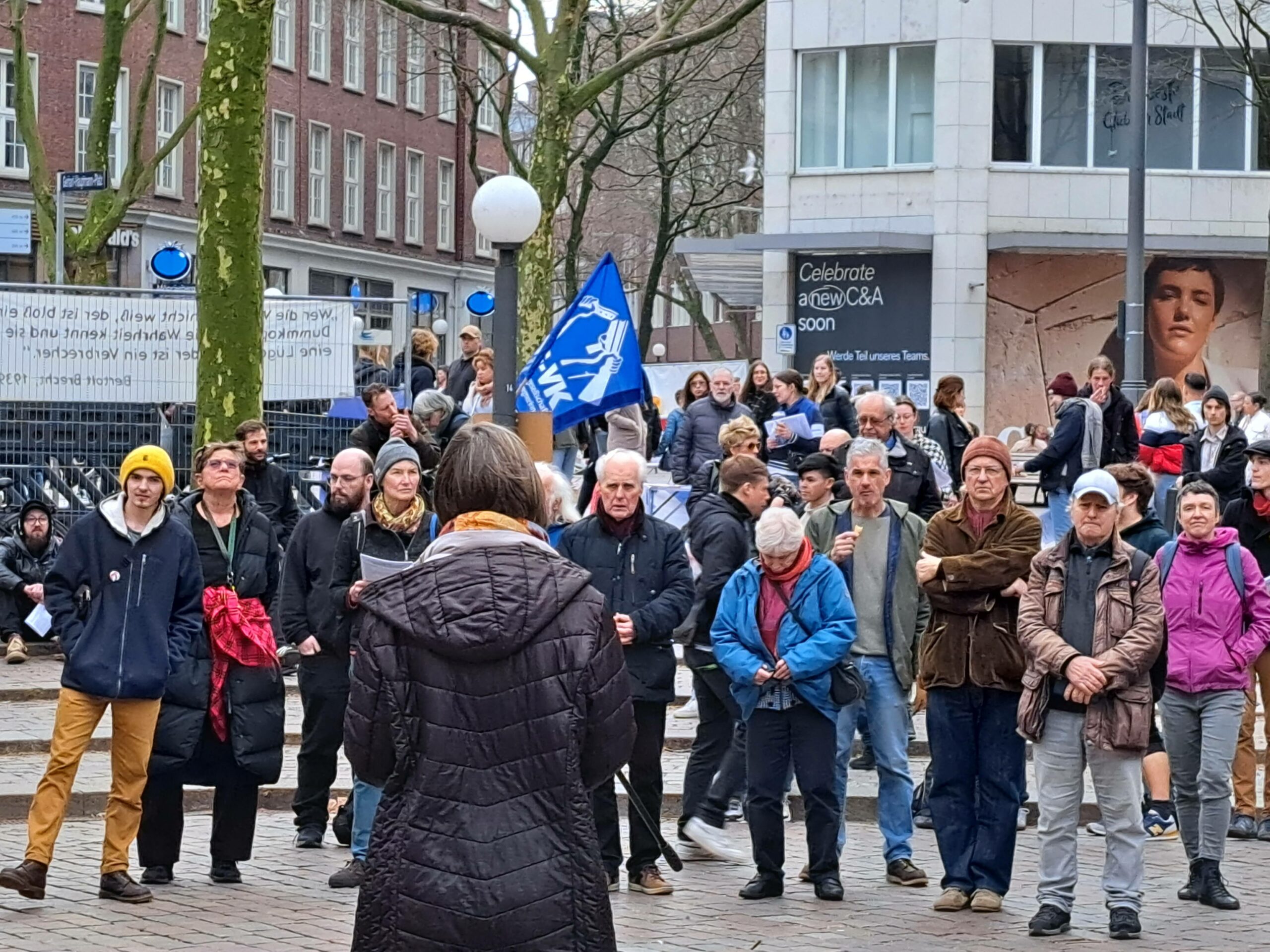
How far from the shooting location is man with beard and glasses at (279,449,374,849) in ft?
31.6

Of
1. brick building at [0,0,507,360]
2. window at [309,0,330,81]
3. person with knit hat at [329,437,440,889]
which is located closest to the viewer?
person with knit hat at [329,437,440,889]

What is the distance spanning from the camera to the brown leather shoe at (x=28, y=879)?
870cm

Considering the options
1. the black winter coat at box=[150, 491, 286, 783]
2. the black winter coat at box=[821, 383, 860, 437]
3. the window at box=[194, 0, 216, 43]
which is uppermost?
the window at box=[194, 0, 216, 43]

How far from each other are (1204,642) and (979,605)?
4.17ft

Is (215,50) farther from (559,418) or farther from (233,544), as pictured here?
(233,544)

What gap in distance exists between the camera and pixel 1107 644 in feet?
27.9

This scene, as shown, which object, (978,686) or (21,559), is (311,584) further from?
(21,559)

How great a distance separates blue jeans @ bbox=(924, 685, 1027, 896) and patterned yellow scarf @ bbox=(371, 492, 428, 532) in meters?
2.32

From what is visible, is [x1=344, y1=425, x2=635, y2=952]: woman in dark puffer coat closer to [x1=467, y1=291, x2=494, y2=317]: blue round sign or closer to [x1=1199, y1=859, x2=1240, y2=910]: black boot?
[x1=1199, y1=859, x2=1240, y2=910]: black boot

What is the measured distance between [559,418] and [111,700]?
14.7 feet

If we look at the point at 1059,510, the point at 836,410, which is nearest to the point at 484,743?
the point at 1059,510

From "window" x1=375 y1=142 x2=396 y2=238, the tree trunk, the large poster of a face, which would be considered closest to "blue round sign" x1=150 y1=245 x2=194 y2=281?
the tree trunk

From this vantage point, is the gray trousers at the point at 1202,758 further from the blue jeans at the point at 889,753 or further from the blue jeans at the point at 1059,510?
the blue jeans at the point at 1059,510

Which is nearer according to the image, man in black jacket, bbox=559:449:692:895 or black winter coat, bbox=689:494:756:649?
man in black jacket, bbox=559:449:692:895
